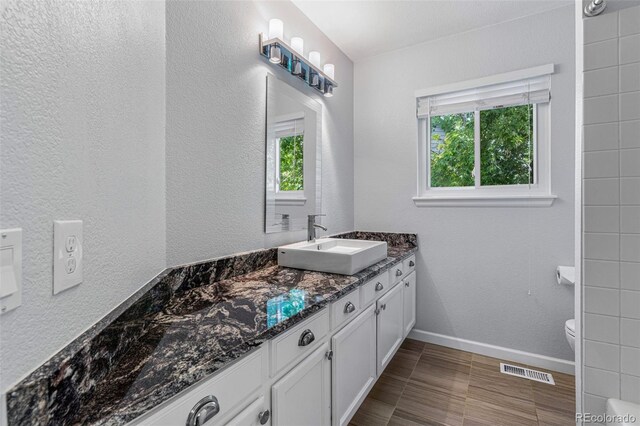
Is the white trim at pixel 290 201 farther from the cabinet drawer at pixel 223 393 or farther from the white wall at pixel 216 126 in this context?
the cabinet drawer at pixel 223 393

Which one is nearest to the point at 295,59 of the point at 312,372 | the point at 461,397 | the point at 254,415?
A: the point at 312,372

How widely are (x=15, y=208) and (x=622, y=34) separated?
1603mm

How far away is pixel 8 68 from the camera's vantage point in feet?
1.46

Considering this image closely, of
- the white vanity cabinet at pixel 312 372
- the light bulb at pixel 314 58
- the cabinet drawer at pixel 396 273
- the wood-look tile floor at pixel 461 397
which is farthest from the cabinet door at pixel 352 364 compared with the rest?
the light bulb at pixel 314 58

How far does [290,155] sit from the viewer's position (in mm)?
1918

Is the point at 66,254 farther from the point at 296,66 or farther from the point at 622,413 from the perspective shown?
the point at 296,66

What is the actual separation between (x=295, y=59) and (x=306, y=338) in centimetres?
160

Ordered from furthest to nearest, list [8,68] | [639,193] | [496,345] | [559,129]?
[496,345], [559,129], [639,193], [8,68]

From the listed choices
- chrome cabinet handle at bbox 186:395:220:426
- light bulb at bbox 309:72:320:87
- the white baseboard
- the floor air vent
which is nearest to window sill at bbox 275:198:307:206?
light bulb at bbox 309:72:320:87

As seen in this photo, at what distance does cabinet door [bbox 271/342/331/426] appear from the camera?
0.95m

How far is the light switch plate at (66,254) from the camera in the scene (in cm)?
56

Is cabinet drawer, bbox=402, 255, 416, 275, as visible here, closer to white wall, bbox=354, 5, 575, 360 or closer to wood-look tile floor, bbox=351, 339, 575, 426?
white wall, bbox=354, 5, 575, 360

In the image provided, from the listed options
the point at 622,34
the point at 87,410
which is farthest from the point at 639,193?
the point at 87,410

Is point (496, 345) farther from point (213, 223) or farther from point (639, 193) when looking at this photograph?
point (213, 223)
